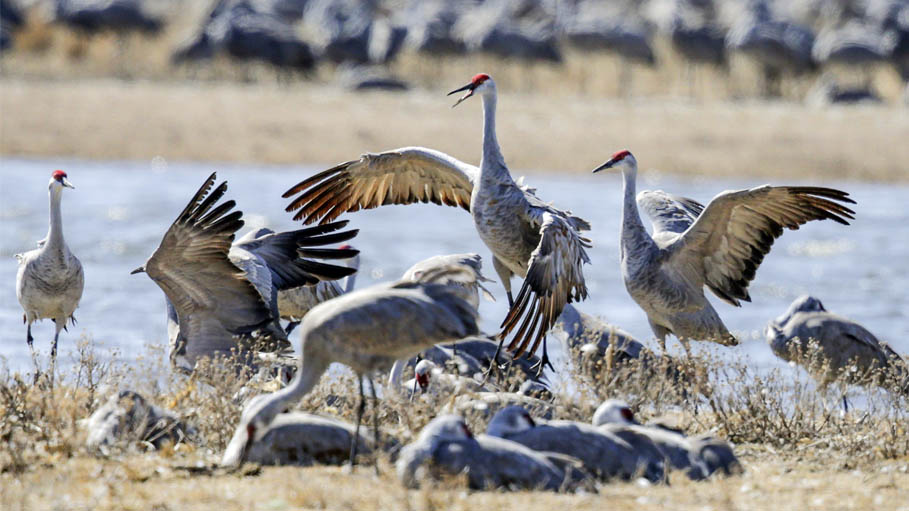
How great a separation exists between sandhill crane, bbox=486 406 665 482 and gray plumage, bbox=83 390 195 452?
1765mm

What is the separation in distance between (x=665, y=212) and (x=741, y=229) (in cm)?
121

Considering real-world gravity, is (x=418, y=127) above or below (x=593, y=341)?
above

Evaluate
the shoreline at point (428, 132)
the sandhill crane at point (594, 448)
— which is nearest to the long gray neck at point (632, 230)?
the sandhill crane at point (594, 448)

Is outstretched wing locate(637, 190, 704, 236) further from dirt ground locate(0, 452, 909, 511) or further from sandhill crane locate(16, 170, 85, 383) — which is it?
sandhill crane locate(16, 170, 85, 383)

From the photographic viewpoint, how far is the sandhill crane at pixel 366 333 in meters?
6.43

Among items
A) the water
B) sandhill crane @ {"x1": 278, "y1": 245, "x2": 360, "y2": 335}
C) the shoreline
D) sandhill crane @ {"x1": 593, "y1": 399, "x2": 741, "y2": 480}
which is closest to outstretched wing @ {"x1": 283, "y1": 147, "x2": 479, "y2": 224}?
sandhill crane @ {"x1": 278, "y1": 245, "x2": 360, "y2": 335}

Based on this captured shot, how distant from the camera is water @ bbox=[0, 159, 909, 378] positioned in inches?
584

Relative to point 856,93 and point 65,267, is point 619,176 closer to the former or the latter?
point 856,93

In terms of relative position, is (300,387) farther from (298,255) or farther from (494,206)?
(494,206)

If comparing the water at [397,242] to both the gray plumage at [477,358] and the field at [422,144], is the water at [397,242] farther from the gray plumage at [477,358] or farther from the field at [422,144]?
the gray plumage at [477,358]

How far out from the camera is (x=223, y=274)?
8102mm

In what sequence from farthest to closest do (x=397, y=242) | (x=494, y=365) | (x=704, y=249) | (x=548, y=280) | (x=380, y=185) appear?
A: (x=397, y=242)
(x=380, y=185)
(x=494, y=365)
(x=704, y=249)
(x=548, y=280)

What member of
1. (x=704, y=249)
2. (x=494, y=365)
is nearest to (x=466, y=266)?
(x=494, y=365)

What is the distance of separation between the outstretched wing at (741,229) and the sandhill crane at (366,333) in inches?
96.0
